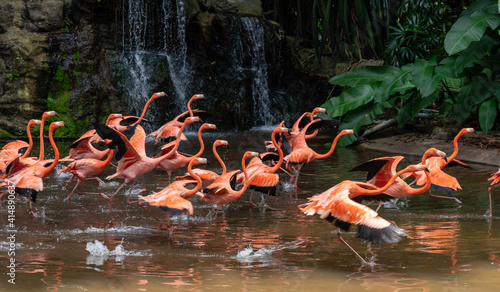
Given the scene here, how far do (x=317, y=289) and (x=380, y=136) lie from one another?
9063 mm

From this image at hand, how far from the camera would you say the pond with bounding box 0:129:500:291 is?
13.9 feet

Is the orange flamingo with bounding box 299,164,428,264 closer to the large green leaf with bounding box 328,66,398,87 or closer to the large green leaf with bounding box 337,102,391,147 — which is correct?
the large green leaf with bounding box 337,102,391,147

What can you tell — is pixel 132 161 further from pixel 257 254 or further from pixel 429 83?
pixel 429 83

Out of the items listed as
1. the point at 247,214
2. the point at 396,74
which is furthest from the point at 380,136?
the point at 247,214

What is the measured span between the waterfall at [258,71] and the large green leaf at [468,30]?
867 cm

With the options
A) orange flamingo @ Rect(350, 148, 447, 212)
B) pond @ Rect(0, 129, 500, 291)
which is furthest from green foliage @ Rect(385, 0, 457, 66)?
orange flamingo @ Rect(350, 148, 447, 212)

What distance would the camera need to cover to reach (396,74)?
930cm

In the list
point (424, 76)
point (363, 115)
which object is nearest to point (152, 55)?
Answer: point (363, 115)

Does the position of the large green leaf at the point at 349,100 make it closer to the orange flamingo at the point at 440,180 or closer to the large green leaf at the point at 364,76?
the large green leaf at the point at 364,76

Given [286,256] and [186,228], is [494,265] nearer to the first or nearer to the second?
[286,256]

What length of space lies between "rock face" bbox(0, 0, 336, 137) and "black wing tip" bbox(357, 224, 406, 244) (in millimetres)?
10871

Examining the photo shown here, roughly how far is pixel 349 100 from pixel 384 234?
5.38 metres

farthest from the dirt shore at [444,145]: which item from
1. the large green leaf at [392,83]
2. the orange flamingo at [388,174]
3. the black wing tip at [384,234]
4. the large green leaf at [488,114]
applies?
the black wing tip at [384,234]

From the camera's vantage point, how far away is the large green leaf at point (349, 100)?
30.5ft
